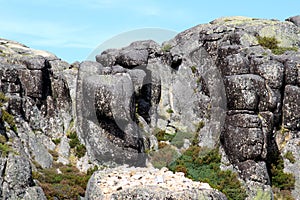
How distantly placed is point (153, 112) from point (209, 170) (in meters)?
11.2

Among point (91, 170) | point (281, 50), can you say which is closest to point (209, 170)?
point (91, 170)

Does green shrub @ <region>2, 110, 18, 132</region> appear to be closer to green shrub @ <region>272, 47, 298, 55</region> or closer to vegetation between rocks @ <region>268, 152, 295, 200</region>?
vegetation between rocks @ <region>268, 152, 295, 200</region>

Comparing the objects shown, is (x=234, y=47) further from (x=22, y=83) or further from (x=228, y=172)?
(x=22, y=83)

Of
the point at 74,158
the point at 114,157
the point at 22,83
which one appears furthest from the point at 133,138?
the point at 22,83

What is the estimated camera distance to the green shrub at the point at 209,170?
33.5 m

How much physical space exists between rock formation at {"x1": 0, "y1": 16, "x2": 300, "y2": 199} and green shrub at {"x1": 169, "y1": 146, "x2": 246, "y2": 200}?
2.67ft

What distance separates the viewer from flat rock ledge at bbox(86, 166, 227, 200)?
22156mm

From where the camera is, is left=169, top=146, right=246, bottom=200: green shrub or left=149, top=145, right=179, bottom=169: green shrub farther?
left=149, top=145, right=179, bottom=169: green shrub

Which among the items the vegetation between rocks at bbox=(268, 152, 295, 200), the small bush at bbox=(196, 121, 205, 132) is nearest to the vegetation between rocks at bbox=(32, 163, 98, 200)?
the small bush at bbox=(196, 121, 205, 132)

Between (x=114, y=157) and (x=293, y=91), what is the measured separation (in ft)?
56.6

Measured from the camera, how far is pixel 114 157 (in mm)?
37969

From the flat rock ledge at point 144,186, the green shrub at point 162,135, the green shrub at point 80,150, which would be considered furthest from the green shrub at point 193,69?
the flat rock ledge at point 144,186

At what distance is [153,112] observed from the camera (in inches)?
1778

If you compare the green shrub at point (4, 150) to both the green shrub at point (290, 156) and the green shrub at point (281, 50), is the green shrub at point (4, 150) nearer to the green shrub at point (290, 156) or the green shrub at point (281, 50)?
the green shrub at point (290, 156)
